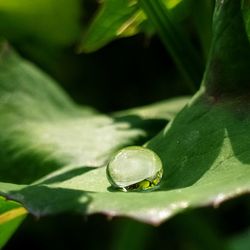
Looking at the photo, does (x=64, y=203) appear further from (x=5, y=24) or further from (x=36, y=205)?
(x=5, y=24)

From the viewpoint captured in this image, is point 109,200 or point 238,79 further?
point 238,79

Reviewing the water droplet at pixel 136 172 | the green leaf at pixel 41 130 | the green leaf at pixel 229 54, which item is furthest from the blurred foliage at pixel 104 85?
the water droplet at pixel 136 172

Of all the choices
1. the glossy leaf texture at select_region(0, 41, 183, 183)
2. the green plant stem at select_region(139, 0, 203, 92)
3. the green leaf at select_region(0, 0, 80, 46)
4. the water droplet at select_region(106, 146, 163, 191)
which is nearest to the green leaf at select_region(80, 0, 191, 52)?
the green plant stem at select_region(139, 0, 203, 92)

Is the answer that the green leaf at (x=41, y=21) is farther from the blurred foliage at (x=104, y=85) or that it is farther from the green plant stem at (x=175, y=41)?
the green plant stem at (x=175, y=41)

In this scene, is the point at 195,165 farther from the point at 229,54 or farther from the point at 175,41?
the point at 175,41

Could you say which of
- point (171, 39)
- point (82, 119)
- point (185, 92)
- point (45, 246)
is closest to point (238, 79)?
point (171, 39)

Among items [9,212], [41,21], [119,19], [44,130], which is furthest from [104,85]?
[9,212]

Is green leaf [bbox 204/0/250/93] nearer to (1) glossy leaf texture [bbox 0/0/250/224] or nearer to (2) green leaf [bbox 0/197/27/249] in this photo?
(1) glossy leaf texture [bbox 0/0/250/224]
